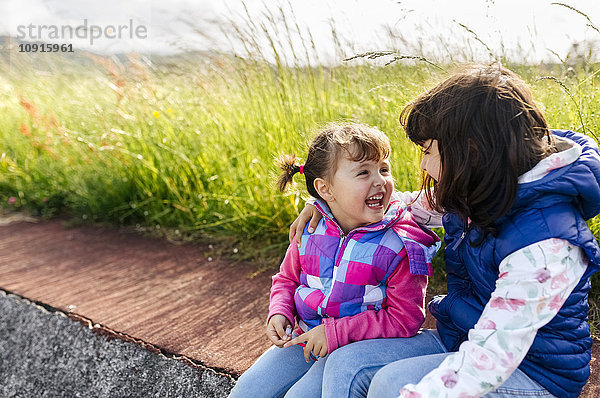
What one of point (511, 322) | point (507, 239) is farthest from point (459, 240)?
point (511, 322)

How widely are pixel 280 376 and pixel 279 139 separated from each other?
6.44ft

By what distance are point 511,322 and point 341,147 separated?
2.50 ft

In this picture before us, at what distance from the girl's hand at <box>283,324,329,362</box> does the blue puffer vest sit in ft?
1.55

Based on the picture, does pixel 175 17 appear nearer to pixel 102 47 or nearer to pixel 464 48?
pixel 102 47

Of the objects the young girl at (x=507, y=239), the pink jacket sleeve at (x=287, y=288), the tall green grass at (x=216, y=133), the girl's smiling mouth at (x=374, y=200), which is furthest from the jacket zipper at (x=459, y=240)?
the tall green grass at (x=216, y=133)

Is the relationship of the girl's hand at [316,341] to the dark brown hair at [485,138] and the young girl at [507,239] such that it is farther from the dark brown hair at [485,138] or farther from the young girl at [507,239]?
the dark brown hair at [485,138]

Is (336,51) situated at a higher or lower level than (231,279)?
higher

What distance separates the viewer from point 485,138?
1.36 metres

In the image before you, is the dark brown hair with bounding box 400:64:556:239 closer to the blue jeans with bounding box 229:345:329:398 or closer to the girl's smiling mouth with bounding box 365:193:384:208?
the girl's smiling mouth with bounding box 365:193:384:208

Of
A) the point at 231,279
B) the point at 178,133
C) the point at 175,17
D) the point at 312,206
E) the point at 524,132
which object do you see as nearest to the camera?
the point at 524,132

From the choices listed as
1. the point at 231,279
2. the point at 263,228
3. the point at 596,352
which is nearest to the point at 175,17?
the point at 263,228

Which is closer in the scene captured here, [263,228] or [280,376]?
[280,376]

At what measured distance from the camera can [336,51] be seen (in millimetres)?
3256

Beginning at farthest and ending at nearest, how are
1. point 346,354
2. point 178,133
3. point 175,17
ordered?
point 178,133
point 175,17
point 346,354
